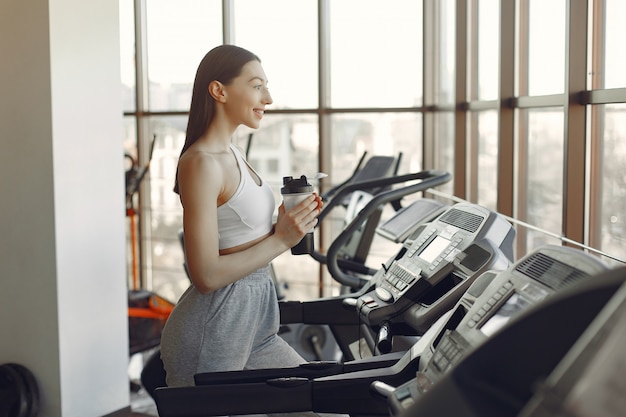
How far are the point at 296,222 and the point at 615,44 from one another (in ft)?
5.55

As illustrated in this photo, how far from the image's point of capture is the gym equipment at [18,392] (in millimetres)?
3373

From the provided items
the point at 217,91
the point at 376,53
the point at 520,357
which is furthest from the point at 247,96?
the point at 376,53

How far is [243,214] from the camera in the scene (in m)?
2.09

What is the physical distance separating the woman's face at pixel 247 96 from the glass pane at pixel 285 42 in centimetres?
452

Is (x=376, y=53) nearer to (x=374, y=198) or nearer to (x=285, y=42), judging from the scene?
(x=285, y=42)

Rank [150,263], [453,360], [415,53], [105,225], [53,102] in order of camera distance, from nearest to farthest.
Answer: [453,360], [53,102], [105,225], [415,53], [150,263]

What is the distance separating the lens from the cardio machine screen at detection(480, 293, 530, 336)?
1513 millimetres

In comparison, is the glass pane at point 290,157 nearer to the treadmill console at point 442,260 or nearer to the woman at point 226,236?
the treadmill console at point 442,260

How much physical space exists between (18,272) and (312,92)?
3.64 metres

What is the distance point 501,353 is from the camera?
1173 mm

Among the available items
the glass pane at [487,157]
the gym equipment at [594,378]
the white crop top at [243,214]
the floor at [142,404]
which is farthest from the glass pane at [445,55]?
the gym equipment at [594,378]

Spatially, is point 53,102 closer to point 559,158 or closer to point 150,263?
point 559,158

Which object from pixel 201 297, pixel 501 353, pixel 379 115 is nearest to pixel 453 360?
pixel 501 353

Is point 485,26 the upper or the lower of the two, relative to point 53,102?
upper
